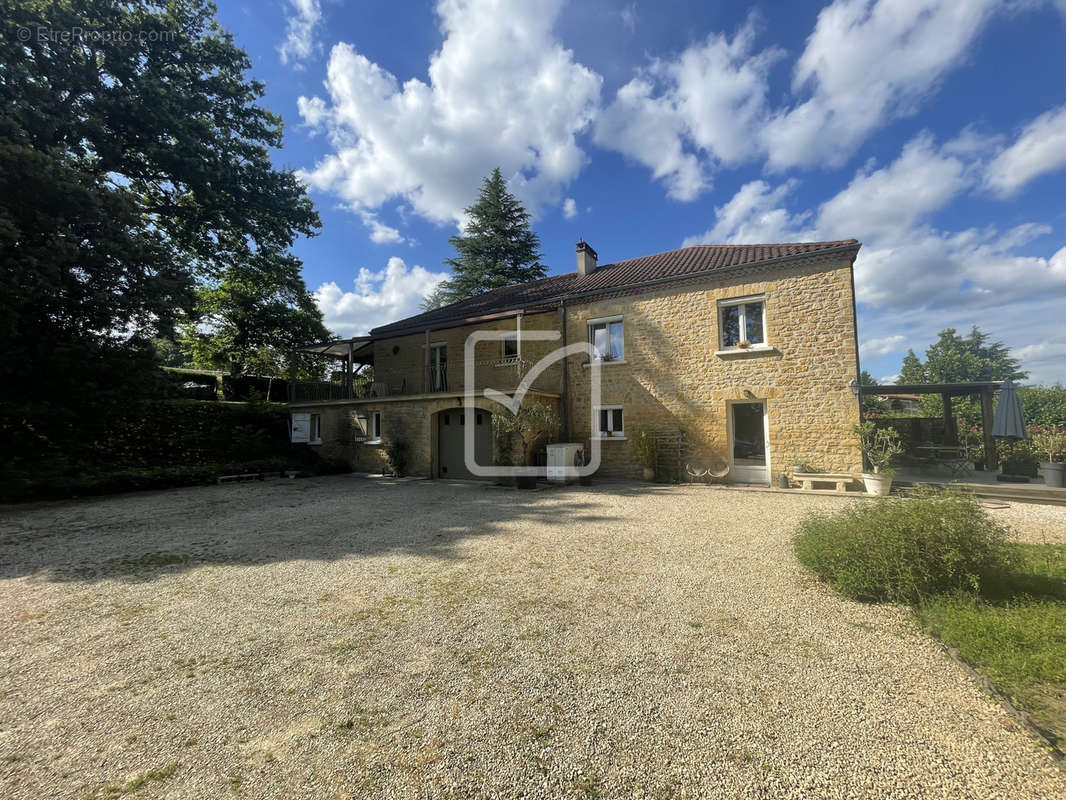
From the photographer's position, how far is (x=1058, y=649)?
9.42ft

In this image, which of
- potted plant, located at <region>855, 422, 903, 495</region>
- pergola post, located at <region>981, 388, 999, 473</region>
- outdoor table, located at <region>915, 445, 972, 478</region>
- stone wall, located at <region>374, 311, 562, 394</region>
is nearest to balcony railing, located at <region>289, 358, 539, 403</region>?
stone wall, located at <region>374, 311, 562, 394</region>

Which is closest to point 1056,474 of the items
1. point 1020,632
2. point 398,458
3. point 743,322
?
point 743,322

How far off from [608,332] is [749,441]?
16.6 feet

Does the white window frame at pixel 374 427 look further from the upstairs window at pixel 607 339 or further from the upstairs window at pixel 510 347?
the upstairs window at pixel 607 339

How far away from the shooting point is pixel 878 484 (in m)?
8.88

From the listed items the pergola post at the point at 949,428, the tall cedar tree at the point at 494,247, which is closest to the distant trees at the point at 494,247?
the tall cedar tree at the point at 494,247

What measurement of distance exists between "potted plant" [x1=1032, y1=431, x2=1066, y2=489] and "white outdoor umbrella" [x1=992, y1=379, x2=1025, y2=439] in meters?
0.53

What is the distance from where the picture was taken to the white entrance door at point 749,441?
11.0 metres

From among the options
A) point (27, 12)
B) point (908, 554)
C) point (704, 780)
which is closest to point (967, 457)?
point (908, 554)

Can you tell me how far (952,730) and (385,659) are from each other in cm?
335

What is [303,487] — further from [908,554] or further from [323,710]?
[908,554]

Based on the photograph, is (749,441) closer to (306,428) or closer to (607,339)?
(607,339)

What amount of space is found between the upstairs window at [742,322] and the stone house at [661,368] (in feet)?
0.12

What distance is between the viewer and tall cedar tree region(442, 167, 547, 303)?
27319 mm
